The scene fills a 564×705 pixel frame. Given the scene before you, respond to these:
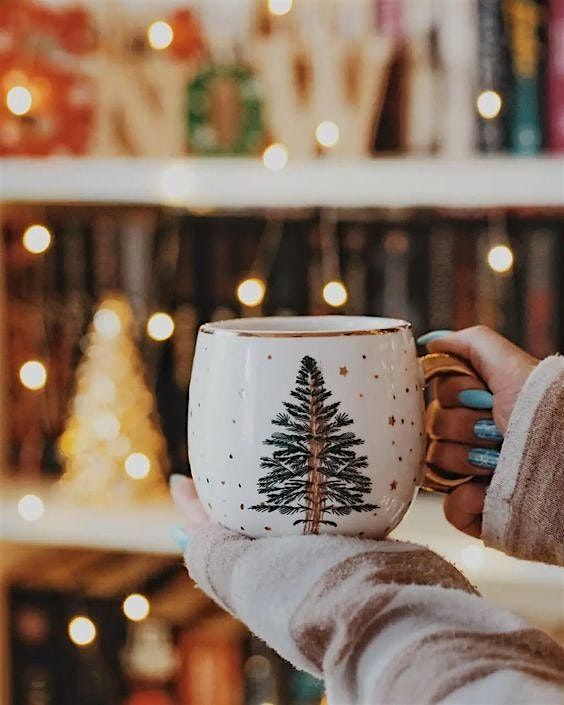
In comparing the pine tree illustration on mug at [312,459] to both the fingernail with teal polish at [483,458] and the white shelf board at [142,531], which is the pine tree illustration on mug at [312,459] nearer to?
the fingernail with teal polish at [483,458]

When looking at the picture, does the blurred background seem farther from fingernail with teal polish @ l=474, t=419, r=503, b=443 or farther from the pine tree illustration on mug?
the pine tree illustration on mug

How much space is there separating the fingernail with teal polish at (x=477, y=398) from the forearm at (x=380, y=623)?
0.13 m

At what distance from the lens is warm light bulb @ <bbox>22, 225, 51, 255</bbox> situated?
1.22 m

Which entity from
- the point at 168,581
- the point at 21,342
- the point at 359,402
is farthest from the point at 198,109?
the point at 359,402

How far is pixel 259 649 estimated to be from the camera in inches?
46.7

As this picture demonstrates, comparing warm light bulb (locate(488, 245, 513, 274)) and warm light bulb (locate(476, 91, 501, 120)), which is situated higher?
warm light bulb (locate(476, 91, 501, 120))

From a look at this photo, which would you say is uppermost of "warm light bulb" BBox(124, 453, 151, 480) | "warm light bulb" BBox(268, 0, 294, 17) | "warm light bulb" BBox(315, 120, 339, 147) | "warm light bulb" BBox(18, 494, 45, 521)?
"warm light bulb" BBox(268, 0, 294, 17)

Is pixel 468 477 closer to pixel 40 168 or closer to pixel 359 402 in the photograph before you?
pixel 359 402

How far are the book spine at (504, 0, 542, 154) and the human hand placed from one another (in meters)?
0.49

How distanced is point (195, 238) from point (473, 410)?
1.96 ft

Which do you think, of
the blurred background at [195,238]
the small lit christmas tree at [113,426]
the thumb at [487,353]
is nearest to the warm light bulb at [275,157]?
the blurred background at [195,238]

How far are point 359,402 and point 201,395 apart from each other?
90mm

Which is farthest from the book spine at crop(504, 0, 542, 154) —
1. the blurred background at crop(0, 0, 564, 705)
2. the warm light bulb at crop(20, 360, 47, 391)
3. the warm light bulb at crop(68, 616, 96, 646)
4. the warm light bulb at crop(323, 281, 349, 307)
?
the warm light bulb at crop(68, 616, 96, 646)

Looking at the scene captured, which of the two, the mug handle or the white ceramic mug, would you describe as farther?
the mug handle
